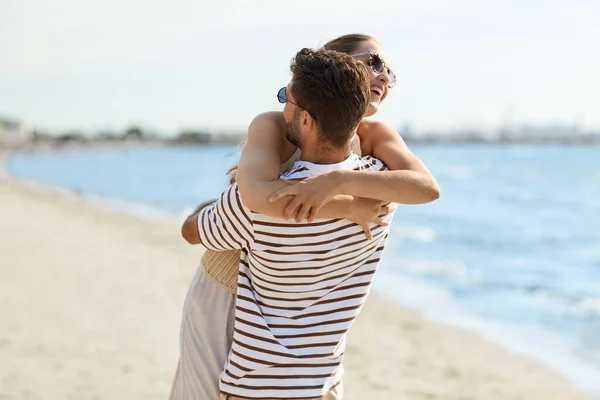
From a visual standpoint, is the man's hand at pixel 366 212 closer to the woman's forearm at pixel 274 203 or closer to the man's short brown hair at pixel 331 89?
the woman's forearm at pixel 274 203

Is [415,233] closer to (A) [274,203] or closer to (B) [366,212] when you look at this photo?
(B) [366,212]

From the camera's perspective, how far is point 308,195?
60.7 inches

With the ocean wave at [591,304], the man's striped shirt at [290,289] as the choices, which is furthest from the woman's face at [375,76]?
the ocean wave at [591,304]

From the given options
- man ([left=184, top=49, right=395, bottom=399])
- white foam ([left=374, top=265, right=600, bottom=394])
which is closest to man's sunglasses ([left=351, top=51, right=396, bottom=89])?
man ([left=184, top=49, right=395, bottom=399])

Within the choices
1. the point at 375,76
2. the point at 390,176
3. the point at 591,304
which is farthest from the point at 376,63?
the point at 591,304

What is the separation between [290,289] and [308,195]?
0.25m

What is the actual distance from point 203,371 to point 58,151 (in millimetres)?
122134

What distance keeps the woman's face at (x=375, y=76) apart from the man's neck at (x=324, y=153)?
0.19m

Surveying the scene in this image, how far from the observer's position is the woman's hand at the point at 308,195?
1.54m

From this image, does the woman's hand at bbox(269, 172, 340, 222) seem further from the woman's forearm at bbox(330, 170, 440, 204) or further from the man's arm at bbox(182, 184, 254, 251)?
the man's arm at bbox(182, 184, 254, 251)

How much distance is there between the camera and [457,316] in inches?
308

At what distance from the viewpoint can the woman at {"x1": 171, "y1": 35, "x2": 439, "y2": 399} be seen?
156 cm

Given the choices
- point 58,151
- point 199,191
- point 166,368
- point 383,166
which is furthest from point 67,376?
point 58,151

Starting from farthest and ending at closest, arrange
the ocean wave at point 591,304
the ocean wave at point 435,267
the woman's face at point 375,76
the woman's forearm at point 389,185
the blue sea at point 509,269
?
the ocean wave at point 435,267, the ocean wave at point 591,304, the blue sea at point 509,269, the woman's face at point 375,76, the woman's forearm at point 389,185
